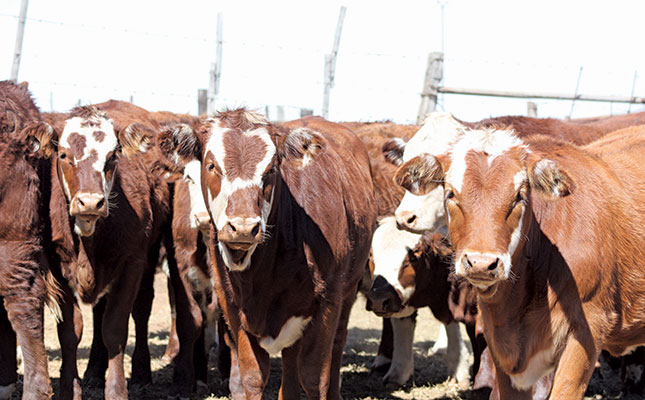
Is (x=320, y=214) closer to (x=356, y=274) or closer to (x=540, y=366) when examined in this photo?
(x=356, y=274)

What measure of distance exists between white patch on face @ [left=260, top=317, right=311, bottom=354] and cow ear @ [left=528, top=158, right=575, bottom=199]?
66.3 inches

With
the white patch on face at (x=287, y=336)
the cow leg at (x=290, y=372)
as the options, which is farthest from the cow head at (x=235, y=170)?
the cow leg at (x=290, y=372)

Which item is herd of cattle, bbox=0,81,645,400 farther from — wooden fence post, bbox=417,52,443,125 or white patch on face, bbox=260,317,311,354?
wooden fence post, bbox=417,52,443,125

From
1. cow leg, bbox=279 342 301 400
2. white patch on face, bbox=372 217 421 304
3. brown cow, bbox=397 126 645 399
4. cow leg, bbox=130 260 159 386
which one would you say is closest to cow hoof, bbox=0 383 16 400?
cow leg, bbox=130 260 159 386

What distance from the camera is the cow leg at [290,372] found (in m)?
5.34

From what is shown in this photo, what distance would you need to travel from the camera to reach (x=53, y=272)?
589cm

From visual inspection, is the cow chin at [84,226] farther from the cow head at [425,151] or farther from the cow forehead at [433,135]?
the cow forehead at [433,135]

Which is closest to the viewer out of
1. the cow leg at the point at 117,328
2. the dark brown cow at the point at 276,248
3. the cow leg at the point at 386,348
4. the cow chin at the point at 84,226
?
the dark brown cow at the point at 276,248

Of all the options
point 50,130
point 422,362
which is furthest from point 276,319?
point 422,362

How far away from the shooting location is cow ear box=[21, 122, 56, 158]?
5.75 metres

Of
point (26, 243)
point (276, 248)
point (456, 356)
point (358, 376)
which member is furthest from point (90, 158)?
point (456, 356)

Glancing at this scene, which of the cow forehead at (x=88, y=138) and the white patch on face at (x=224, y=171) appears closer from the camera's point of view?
the white patch on face at (x=224, y=171)

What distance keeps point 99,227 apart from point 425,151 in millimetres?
2768

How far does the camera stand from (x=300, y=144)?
→ 4977 mm
